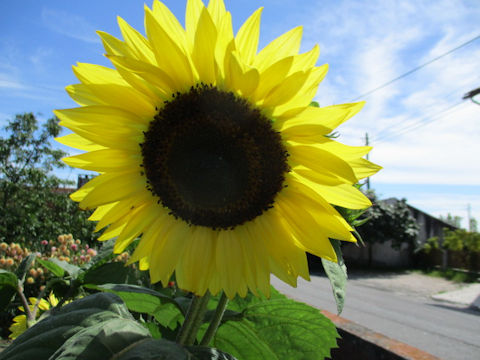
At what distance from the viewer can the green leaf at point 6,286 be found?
0.93m

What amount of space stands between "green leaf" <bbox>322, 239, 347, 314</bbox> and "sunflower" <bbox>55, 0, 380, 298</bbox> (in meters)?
0.02

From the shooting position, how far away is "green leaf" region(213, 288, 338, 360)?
2.78 ft

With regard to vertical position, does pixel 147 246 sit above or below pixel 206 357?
above

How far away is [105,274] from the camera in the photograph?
985mm

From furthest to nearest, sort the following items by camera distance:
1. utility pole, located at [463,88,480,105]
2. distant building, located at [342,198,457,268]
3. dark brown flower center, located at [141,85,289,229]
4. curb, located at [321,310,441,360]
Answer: distant building, located at [342,198,457,268] → utility pole, located at [463,88,480,105] → curb, located at [321,310,441,360] → dark brown flower center, located at [141,85,289,229]

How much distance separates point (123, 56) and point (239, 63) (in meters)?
0.19

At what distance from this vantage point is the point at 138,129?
78 centimetres

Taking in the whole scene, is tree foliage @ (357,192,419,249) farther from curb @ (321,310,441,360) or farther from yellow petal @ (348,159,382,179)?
yellow petal @ (348,159,382,179)

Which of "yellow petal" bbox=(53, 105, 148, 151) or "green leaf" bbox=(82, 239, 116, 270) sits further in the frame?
"green leaf" bbox=(82, 239, 116, 270)

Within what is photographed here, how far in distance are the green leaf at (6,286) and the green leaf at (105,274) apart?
0.51ft

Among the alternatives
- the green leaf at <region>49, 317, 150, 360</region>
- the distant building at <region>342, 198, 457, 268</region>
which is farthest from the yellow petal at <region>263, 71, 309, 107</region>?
the distant building at <region>342, 198, 457, 268</region>

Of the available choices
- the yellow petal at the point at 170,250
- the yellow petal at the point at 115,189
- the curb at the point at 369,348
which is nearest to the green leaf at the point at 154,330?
the yellow petal at the point at 170,250

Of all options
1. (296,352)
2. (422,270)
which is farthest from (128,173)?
(422,270)

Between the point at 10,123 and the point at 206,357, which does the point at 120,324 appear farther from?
the point at 10,123
